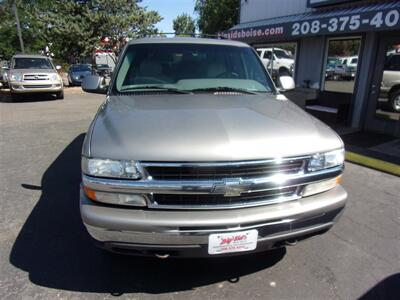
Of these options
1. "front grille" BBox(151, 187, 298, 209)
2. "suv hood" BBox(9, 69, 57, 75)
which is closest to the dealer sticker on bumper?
"front grille" BBox(151, 187, 298, 209)

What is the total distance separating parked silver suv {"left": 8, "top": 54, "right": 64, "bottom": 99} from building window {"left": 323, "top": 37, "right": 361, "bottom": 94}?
10.6 metres

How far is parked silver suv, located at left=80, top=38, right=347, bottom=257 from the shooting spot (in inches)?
84.6

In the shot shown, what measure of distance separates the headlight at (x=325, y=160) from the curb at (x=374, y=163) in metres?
3.50

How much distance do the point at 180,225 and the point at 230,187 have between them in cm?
41

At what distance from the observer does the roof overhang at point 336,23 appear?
6.53m

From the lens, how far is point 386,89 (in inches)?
314

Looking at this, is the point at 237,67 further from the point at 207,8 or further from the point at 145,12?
the point at 207,8

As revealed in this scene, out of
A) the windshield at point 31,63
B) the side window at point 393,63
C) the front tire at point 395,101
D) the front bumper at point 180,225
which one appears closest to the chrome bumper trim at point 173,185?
the front bumper at point 180,225

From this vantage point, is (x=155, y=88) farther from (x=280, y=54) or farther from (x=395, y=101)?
(x=280, y=54)

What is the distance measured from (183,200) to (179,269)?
908mm

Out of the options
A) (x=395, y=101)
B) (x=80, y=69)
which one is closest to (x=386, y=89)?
(x=395, y=101)

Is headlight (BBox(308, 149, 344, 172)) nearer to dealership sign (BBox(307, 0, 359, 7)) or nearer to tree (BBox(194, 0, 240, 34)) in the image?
dealership sign (BBox(307, 0, 359, 7))

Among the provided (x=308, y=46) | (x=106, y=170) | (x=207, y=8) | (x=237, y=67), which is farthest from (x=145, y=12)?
(x=106, y=170)

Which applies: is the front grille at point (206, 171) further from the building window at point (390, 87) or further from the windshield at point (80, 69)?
the windshield at point (80, 69)
